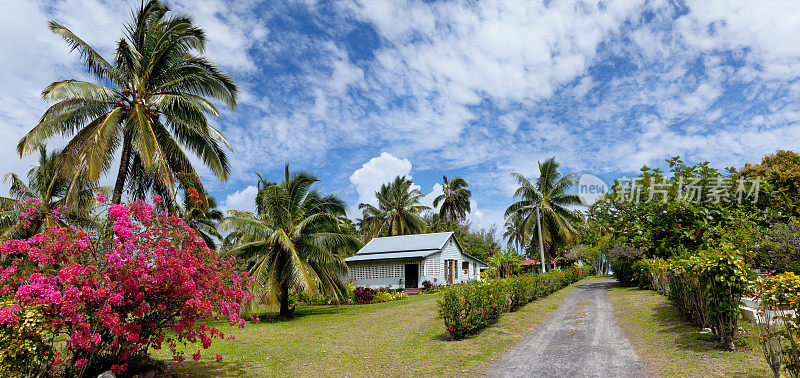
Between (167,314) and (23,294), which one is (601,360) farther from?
(23,294)

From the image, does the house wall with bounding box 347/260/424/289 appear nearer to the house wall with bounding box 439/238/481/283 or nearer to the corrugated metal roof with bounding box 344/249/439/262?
the corrugated metal roof with bounding box 344/249/439/262

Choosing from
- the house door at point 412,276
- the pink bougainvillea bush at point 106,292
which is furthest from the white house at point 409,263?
the pink bougainvillea bush at point 106,292

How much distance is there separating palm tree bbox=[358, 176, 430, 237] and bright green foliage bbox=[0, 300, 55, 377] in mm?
35321

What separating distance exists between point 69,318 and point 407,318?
1151cm

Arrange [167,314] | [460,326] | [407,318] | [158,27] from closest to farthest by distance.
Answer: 1. [167,314]
2. [460,326]
3. [158,27]
4. [407,318]

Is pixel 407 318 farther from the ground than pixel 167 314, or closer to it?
closer to it

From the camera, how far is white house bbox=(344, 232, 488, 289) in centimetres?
3000

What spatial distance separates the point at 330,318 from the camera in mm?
17516

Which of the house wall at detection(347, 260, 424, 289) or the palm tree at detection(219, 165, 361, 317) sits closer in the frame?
the palm tree at detection(219, 165, 361, 317)

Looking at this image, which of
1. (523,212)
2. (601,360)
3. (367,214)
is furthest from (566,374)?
(367,214)

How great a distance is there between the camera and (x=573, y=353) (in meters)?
8.11

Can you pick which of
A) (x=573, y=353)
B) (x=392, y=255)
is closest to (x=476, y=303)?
(x=573, y=353)

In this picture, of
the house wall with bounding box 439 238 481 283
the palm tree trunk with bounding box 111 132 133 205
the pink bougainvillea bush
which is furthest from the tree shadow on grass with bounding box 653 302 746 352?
the house wall with bounding box 439 238 481 283

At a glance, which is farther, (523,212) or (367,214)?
(367,214)
